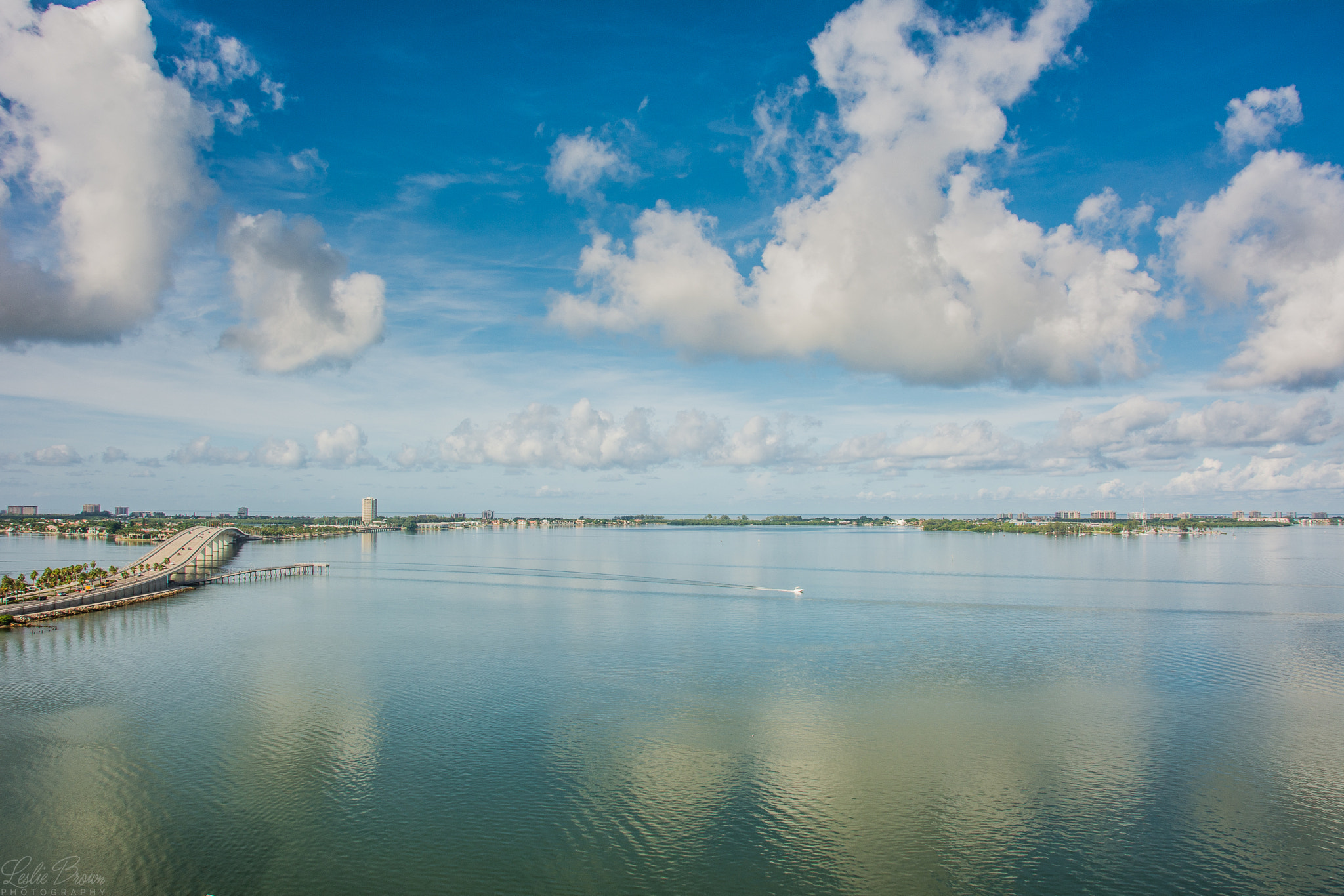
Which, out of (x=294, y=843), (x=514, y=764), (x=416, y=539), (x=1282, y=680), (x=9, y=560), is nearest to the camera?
(x=294, y=843)

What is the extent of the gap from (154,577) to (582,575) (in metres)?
38.9

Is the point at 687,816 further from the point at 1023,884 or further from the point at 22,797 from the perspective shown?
the point at 22,797

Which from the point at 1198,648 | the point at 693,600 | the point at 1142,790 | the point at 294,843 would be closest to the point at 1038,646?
the point at 1198,648

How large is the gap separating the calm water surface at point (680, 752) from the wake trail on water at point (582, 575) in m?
18.3

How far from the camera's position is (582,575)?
7981 cm

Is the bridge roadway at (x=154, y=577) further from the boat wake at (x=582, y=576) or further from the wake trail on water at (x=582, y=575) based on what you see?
the boat wake at (x=582, y=576)

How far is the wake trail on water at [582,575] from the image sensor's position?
68938 millimetres

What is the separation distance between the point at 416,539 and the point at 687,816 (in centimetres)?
16201

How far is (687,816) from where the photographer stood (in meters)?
18.8

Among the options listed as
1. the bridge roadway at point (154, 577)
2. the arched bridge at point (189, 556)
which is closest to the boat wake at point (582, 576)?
the arched bridge at point (189, 556)

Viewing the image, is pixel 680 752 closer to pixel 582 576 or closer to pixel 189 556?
pixel 582 576

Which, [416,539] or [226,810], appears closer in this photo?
[226,810]

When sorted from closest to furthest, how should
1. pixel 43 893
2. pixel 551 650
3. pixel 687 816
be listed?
pixel 43 893, pixel 687 816, pixel 551 650

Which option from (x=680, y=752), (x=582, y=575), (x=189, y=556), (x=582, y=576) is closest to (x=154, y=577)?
(x=189, y=556)
